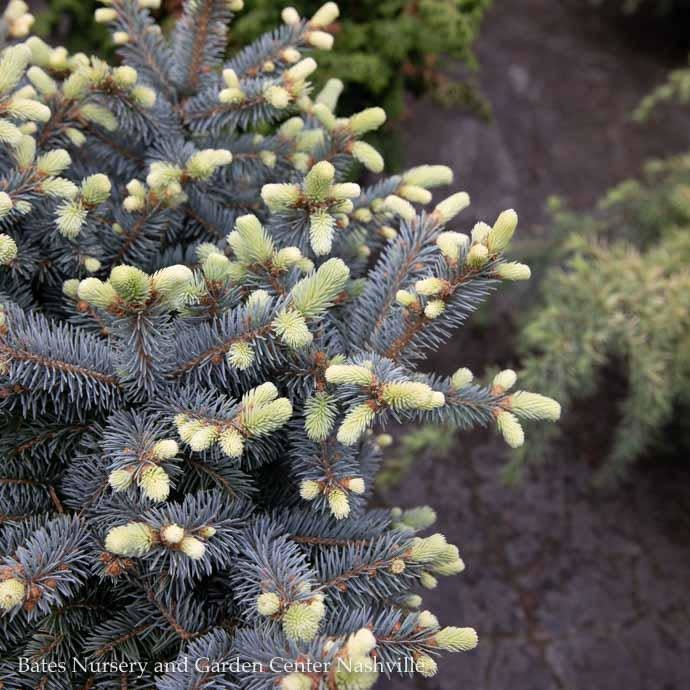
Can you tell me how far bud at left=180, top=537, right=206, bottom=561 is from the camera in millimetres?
875

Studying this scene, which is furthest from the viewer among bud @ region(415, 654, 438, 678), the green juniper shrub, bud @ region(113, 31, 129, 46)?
the green juniper shrub

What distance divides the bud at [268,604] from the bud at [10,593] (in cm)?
30

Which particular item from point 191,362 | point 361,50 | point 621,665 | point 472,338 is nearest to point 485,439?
point 472,338

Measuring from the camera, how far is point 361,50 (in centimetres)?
221

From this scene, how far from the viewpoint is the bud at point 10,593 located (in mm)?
828

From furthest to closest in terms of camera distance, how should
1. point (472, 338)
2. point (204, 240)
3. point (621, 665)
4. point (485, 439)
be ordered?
point (472, 338)
point (485, 439)
point (621, 665)
point (204, 240)

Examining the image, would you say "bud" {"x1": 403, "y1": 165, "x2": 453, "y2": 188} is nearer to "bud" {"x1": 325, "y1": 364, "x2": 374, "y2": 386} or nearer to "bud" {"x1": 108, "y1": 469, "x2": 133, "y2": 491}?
"bud" {"x1": 325, "y1": 364, "x2": 374, "y2": 386}

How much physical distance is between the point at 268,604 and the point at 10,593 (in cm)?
32

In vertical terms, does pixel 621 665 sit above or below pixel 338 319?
below

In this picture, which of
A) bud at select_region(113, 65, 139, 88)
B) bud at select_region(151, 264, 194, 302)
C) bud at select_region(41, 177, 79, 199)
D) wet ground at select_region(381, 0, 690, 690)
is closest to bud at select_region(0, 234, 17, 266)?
bud at select_region(41, 177, 79, 199)

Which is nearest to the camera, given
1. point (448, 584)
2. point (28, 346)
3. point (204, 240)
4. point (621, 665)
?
point (28, 346)

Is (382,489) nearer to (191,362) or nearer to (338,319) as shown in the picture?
(338,319)

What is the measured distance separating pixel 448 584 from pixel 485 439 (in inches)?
24.7

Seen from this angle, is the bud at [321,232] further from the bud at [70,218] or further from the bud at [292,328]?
the bud at [70,218]
